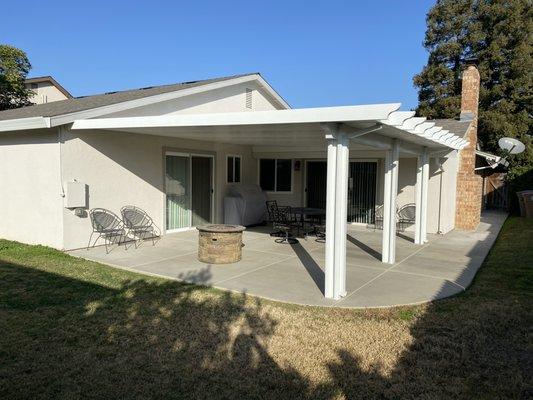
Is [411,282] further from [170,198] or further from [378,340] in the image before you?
[170,198]

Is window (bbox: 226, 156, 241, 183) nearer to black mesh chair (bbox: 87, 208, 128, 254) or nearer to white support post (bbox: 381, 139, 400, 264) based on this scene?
black mesh chair (bbox: 87, 208, 128, 254)

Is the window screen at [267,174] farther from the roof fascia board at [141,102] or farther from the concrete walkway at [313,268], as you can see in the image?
the concrete walkway at [313,268]

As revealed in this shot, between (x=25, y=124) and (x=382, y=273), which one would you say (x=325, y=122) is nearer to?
(x=382, y=273)

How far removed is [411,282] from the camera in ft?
23.0

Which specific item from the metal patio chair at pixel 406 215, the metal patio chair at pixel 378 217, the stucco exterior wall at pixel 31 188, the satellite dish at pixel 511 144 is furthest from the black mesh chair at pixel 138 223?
the satellite dish at pixel 511 144

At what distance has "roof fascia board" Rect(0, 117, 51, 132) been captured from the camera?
26.8 feet

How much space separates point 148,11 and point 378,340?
16.0 meters

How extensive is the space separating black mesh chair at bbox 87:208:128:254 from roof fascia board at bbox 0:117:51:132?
2.07 m

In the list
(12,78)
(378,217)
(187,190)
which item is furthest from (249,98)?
(12,78)

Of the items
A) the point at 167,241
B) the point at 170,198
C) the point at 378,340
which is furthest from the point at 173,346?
the point at 170,198

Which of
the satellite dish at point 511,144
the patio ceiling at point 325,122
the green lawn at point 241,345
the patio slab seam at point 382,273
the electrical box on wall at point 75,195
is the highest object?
the satellite dish at point 511,144

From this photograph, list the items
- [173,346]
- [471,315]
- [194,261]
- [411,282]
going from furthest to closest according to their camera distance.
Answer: [194,261] < [411,282] < [471,315] < [173,346]

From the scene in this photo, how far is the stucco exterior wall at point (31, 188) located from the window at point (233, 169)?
578 cm

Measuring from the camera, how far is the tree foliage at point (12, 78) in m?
22.1
